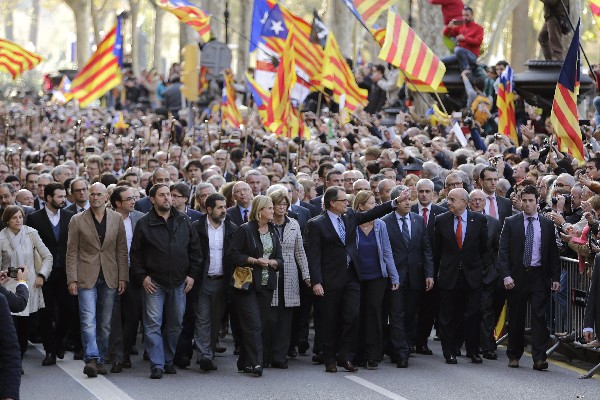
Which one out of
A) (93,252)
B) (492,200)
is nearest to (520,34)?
(492,200)

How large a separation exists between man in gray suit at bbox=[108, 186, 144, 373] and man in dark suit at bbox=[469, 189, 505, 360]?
3442mm

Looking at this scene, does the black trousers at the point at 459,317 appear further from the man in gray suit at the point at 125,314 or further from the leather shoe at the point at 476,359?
the man in gray suit at the point at 125,314

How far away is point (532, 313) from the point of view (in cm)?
1426

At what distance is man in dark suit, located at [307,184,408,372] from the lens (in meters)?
14.2

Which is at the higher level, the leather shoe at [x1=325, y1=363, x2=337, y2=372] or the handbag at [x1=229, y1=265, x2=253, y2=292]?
the handbag at [x1=229, y1=265, x2=253, y2=292]

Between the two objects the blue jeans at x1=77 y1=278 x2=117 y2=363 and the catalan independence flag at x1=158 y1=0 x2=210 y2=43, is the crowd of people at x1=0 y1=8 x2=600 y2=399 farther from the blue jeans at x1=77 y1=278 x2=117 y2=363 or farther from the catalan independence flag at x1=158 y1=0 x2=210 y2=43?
the catalan independence flag at x1=158 y1=0 x2=210 y2=43

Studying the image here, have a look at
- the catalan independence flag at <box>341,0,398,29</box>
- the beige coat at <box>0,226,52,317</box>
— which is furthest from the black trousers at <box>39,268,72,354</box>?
the catalan independence flag at <box>341,0,398,29</box>

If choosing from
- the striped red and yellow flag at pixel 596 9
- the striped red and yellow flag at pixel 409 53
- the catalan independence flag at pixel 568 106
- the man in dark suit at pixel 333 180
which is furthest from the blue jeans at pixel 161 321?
the striped red and yellow flag at pixel 409 53

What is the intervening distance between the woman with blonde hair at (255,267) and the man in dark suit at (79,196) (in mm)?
1873

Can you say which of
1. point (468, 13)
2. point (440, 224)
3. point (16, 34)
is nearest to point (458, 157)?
point (440, 224)

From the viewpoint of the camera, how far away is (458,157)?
17.8 metres

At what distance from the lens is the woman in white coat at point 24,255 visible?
45.0 ft

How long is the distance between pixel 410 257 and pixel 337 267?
39.0 inches

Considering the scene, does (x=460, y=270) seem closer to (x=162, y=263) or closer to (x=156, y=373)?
(x=162, y=263)
